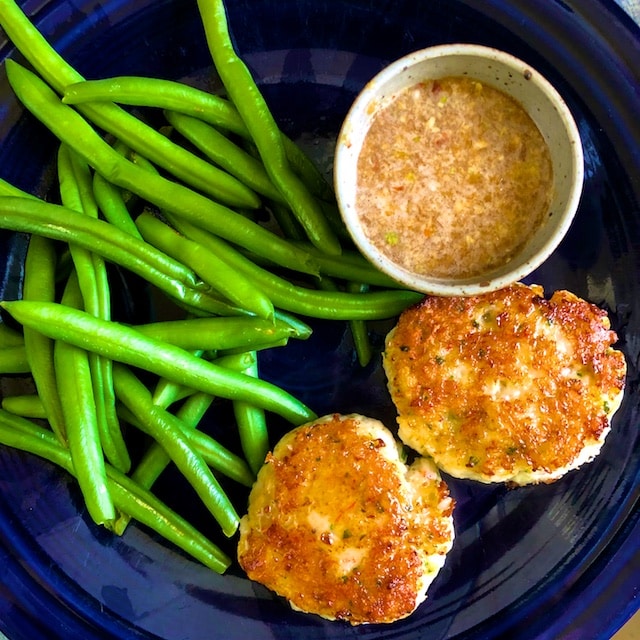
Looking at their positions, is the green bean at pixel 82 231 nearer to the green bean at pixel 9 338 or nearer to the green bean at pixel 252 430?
the green bean at pixel 9 338

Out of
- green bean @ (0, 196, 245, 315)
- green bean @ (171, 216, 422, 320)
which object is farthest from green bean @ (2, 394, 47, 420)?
green bean @ (171, 216, 422, 320)

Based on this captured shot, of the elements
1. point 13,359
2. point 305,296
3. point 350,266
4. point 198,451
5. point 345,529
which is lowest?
point 345,529

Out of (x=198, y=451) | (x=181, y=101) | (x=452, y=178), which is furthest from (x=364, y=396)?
(x=181, y=101)

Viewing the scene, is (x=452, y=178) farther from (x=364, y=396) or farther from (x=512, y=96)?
(x=364, y=396)

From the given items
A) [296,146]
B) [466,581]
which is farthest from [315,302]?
[466,581]

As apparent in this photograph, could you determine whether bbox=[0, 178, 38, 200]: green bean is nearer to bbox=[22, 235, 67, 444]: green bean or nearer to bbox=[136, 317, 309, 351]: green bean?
bbox=[22, 235, 67, 444]: green bean

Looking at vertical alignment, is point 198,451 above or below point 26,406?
below
